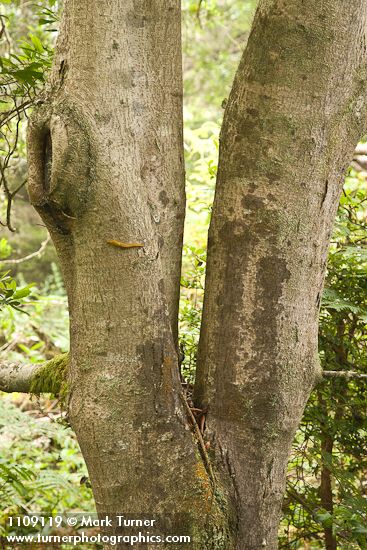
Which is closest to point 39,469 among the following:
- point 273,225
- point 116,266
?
point 116,266

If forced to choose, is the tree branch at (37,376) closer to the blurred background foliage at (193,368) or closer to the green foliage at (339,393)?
the blurred background foliage at (193,368)

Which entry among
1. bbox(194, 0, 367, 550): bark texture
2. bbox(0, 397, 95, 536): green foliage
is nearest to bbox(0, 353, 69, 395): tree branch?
bbox(194, 0, 367, 550): bark texture

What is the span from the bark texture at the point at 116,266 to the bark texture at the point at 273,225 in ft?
0.46

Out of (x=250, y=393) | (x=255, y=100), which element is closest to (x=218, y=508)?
(x=250, y=393)

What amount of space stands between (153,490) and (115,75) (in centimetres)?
112

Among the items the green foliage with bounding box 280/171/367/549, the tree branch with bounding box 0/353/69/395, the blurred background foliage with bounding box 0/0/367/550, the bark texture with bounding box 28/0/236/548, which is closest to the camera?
the bark texture with bounding box 28/0/236/548

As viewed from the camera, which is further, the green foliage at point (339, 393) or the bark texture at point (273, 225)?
the green foliage at point (339, 393)

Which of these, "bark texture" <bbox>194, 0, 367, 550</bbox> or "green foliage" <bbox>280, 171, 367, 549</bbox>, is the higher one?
"bark texture" <bbox>194, 0, 367, 550</bbox>

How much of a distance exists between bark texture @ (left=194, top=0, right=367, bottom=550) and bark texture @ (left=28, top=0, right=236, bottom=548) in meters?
0.14

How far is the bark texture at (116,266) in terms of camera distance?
63.9 inches

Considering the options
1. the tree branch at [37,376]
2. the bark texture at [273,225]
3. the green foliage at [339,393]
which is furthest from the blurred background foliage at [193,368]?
the bark texture at [273,225]

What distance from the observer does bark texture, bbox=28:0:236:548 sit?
5.33ft

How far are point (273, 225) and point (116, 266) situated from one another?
46cm

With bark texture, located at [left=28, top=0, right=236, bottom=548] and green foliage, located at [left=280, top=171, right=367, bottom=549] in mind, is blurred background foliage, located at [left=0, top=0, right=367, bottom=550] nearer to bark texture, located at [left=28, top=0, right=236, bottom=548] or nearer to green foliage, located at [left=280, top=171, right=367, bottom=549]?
green foliage, located at [left=280, top=171, right=367, bottom=549]
